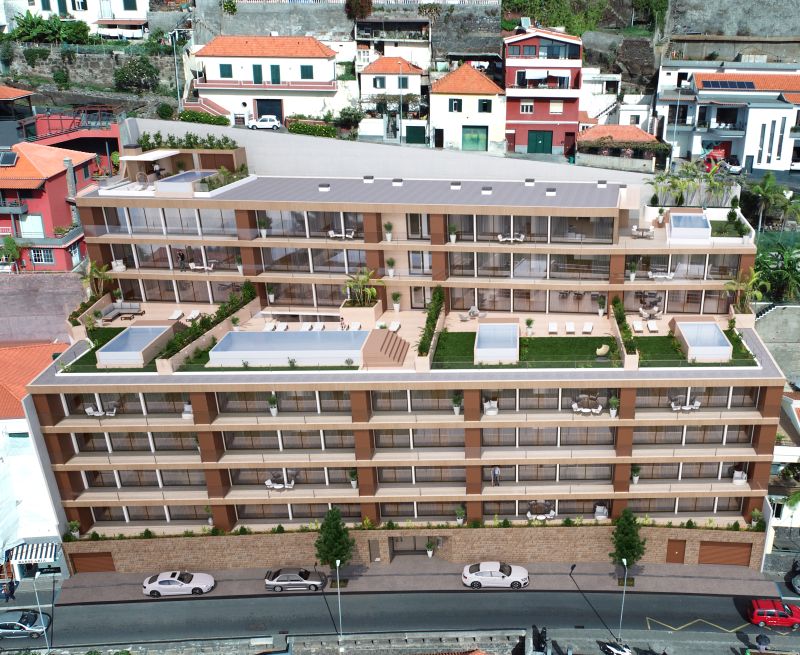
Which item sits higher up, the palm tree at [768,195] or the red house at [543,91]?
the red house at [543,91]

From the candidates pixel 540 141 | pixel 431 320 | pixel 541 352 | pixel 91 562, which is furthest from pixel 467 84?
pixel 91 562

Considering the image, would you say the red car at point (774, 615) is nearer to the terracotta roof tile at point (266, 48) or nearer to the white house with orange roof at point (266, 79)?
the white house with orange roof at point (266, 79)

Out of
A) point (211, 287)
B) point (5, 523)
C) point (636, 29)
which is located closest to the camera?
point (5, 523)

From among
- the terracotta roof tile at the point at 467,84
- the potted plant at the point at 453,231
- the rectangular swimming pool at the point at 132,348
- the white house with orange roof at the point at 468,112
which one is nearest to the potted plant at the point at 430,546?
the potted plant at the point at 453,231

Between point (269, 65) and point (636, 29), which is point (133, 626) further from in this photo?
point (636, 29)

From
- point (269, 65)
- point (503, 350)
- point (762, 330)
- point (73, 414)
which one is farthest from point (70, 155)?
point (762, 330)

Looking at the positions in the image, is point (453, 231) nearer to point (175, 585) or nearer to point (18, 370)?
point (175, 585)

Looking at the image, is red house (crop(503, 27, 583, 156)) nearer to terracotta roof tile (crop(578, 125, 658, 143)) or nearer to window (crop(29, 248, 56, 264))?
terracotta roof tile (crop(578, 125, 658, 143))
